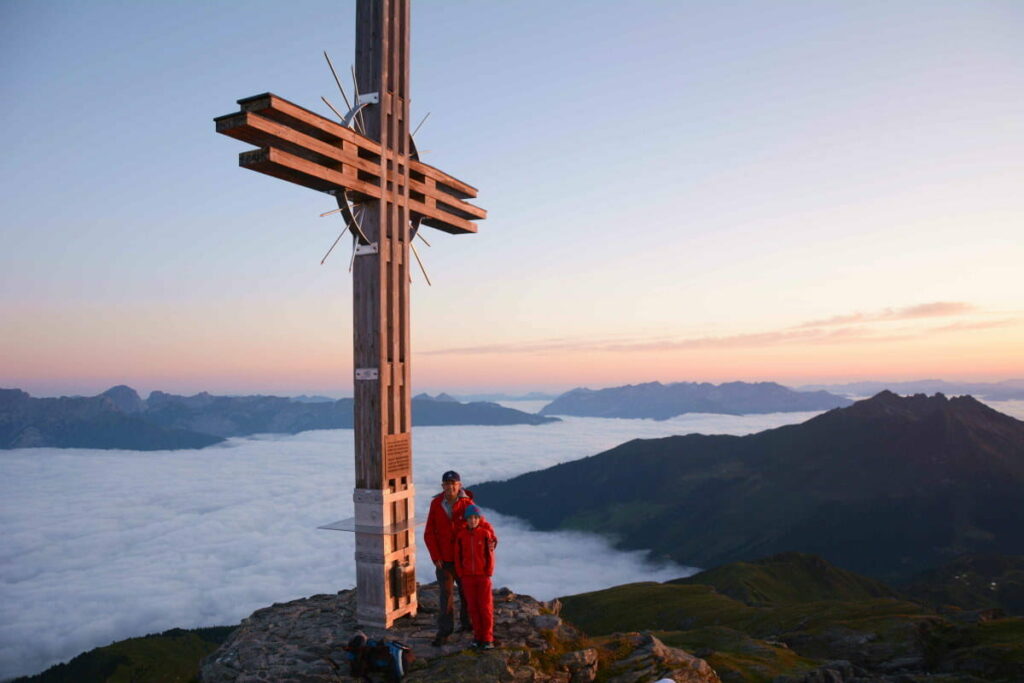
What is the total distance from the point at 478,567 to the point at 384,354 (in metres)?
4.94

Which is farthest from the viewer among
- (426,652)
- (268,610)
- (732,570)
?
(732,570)

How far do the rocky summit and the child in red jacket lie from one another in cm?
46

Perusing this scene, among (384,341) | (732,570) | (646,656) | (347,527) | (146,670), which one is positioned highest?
(384,341)

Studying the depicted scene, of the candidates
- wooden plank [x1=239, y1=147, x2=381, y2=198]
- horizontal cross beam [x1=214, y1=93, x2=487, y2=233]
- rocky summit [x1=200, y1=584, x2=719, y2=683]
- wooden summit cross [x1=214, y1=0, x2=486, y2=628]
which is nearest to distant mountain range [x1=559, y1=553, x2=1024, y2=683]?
rocky summit [x1=200, y1=584, x2=719, y2=683]

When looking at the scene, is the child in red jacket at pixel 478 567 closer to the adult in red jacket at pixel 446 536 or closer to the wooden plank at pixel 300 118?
the adult in red jacket at pixel 446 536

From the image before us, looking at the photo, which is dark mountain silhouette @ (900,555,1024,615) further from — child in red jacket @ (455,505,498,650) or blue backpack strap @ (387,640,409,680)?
blue backpack strap @ (387,640,409,680)

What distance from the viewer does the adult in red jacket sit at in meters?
13.5

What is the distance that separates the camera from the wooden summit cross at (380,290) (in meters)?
14.5

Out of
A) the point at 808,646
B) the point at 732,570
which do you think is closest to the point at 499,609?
the point at 808,646

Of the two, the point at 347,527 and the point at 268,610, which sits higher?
the point at 347,527

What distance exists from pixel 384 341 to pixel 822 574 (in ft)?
597

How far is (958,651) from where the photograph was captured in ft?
133

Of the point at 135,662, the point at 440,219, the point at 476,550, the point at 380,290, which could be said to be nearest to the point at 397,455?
the point at 476,550

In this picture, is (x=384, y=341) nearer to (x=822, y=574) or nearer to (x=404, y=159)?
(x=404, y=159)
